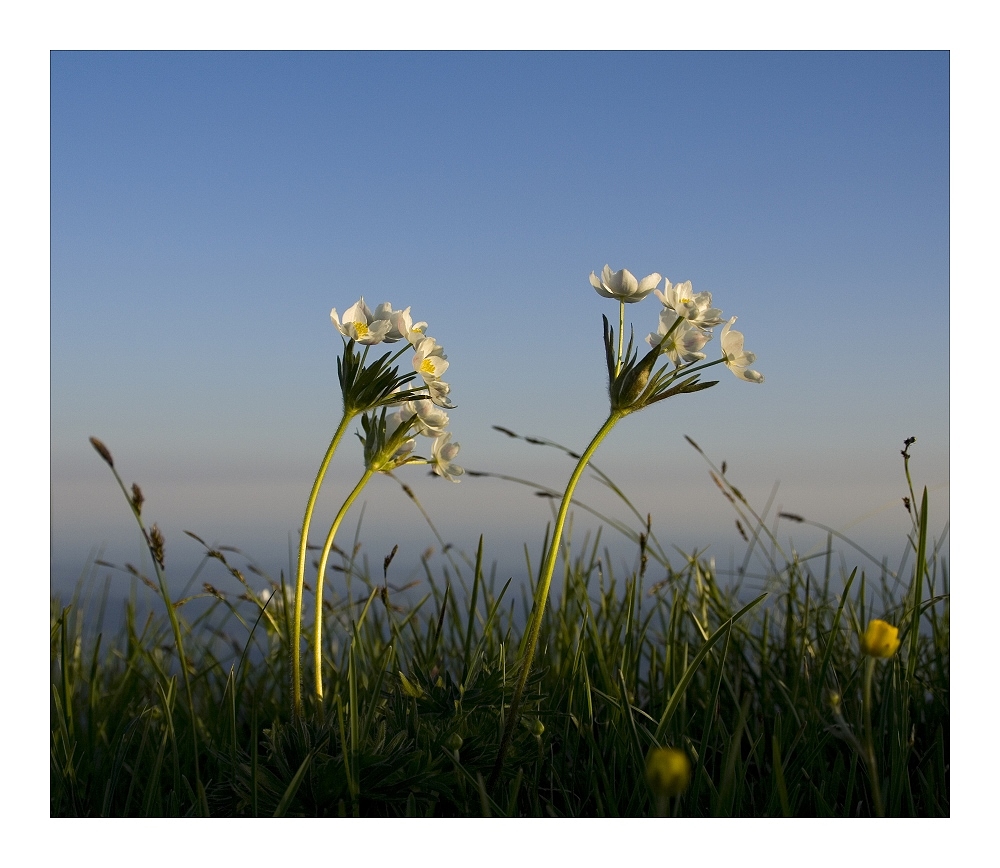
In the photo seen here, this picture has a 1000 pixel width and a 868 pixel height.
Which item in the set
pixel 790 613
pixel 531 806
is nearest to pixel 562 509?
pixel 531 806

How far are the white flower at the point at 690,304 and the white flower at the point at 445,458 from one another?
0.59 metres

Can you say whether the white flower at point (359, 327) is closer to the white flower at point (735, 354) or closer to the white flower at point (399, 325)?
the white flower at point (399, 325)

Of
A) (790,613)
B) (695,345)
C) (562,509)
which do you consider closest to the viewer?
(562,509)

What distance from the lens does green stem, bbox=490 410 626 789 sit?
1.62 metres

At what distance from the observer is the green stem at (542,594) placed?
1619mm

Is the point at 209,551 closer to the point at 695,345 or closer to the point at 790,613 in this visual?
the point at 695,345

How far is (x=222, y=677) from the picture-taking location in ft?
9.74

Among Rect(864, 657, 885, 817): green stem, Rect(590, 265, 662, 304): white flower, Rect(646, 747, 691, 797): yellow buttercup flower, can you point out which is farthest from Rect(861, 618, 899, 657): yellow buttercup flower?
Rect(590, 265, 662, 304): white flower

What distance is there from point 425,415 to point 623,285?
0.52 metres

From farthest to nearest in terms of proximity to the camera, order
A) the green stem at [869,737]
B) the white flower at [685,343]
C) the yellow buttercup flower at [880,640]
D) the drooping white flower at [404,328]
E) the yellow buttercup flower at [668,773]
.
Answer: the drooping white flower at [404,328], the white flower at [685,343], the yellow buttercup flower at [880,640], the green stem at [869,737], the yellow buttercup flower at [668,773]

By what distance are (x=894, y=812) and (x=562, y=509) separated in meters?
0.98

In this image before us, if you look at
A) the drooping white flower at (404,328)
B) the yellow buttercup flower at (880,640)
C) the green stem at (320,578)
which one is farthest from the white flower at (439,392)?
the yellow buttercup flower at (880,640)

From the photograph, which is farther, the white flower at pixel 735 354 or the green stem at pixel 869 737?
the white flower at pixel 735 354

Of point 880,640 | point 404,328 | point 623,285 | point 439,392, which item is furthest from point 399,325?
point 880,640
